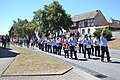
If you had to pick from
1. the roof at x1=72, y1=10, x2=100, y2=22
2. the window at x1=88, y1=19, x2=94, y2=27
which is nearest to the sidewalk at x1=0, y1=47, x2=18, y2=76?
the window at x1=88, y1=19, x2=94, y2=27

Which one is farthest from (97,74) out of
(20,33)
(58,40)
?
(20,33)

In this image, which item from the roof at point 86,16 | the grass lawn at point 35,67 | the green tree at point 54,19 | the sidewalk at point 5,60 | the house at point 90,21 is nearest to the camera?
the grass lawn at point 35,67

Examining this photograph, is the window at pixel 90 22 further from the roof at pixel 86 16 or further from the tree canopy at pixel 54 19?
the tree canopy at pixel 54 19

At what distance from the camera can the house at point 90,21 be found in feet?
269

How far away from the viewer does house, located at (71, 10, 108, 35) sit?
82062 mm

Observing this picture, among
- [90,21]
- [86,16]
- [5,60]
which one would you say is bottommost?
[5,60]

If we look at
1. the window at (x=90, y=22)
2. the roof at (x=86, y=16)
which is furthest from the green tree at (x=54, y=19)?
the roof at (x=86, y=16)

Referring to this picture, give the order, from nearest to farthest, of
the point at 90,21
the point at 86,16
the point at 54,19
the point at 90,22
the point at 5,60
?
the point at 5,60 < the point at 54,19 < the point at 90,22 < the point at 90,21 < the point at 86,16

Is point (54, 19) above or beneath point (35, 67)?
above

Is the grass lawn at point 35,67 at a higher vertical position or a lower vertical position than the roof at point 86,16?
lower

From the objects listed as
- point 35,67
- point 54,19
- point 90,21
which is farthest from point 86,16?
point 35,67

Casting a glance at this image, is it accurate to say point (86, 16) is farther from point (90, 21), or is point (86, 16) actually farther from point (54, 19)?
point (54, 19)

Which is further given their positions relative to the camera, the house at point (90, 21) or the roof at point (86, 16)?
the roof at point (86, 16)

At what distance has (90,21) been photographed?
83625 mm
